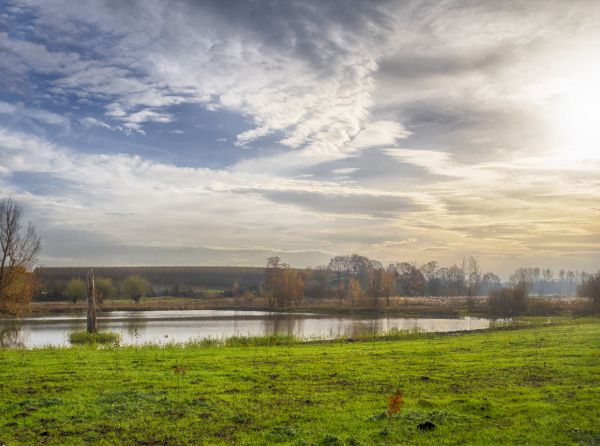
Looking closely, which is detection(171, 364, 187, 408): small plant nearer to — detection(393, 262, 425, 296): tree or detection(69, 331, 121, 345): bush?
detection(69, 331, 121, 345): bush

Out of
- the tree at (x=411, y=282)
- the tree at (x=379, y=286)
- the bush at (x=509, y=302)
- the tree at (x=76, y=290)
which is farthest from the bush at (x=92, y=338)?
the tree at (x=411, y=282)

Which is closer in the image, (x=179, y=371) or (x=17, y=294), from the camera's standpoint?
(x=179, y=371)

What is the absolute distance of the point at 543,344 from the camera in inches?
926

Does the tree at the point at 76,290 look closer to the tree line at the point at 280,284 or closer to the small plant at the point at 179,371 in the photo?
the tree line at the point at 280,284

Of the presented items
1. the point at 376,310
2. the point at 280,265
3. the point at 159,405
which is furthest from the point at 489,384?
the point at 280,265

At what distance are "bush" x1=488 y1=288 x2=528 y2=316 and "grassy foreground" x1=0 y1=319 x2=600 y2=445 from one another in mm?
54752

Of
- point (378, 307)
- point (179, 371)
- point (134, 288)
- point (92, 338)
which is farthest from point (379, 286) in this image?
point (179, 371)

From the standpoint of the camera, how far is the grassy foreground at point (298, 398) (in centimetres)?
987

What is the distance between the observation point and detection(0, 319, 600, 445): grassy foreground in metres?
9.87

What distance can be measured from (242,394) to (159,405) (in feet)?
7.54

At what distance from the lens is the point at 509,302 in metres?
71.8

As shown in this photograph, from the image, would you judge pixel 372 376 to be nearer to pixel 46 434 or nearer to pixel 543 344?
pixel 46 434

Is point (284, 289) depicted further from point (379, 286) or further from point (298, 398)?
point (298, 398)

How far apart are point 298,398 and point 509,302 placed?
6711 cm
